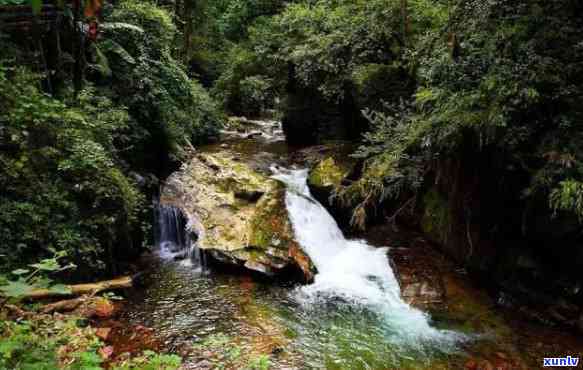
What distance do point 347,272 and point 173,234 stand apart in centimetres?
433

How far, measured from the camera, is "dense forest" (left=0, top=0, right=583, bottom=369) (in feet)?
18.5

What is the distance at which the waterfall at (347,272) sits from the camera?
7312mm

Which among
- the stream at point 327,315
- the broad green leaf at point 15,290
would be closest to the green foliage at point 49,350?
the broad green leaf at point 15,290

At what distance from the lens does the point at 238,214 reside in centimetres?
1007

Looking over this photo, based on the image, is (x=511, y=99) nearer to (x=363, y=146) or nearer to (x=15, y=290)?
(x=363, y=146)

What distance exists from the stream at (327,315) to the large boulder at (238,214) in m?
0.34

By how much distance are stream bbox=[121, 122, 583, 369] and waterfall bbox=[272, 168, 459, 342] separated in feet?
0.08

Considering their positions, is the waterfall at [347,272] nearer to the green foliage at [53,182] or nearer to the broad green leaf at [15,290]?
the green foliage at [53,182]

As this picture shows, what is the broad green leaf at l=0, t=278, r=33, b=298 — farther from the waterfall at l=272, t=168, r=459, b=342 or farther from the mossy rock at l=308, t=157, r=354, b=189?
the mossy rock at l=308, t=157, r=354, b=189

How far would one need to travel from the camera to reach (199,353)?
6133 millimetres

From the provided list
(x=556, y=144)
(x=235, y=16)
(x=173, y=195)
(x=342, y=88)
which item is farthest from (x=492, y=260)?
(x=235, y=16)

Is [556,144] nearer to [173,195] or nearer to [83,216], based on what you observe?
[83,216]

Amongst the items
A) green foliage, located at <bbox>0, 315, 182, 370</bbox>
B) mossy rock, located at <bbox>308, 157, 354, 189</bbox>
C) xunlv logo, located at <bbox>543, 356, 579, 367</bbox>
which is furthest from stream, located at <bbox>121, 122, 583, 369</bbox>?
green foliage, located at <bbox>0, 315, 182, 370</bbox>

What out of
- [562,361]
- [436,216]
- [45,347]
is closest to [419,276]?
[436,216]
